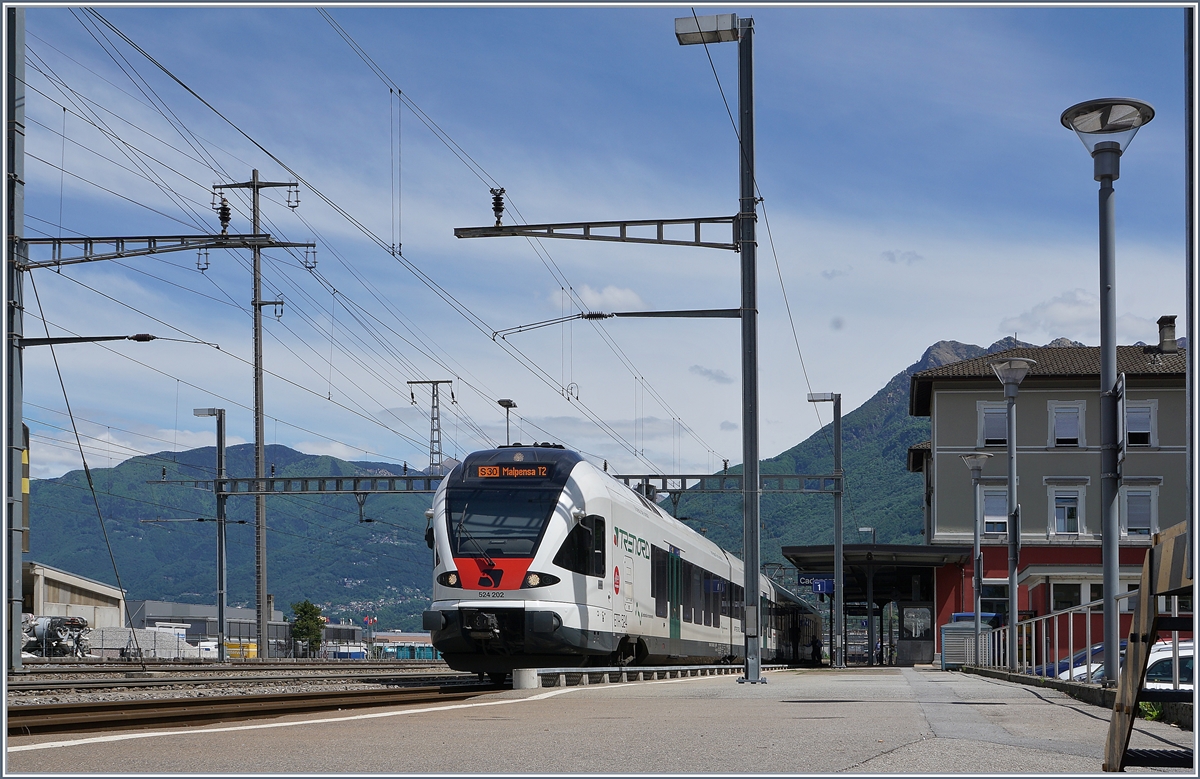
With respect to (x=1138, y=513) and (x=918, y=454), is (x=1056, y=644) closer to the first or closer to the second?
(x=1138, y=513)

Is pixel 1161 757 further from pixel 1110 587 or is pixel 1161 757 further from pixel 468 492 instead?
pixel 468 492

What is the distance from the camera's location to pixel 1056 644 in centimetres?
1600

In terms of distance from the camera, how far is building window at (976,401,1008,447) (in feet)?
177

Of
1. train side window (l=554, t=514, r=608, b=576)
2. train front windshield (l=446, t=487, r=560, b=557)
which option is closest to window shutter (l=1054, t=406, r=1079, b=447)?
train side window (l=554, t=514, r=608, b=576)

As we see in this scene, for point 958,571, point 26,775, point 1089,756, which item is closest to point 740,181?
point 1089,756

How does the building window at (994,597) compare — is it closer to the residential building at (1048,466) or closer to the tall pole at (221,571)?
the residential building at (1048,466)

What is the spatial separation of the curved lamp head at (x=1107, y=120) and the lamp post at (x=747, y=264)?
694 centimetres

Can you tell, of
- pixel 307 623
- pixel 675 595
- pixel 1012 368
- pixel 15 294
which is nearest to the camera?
pixel 15 294

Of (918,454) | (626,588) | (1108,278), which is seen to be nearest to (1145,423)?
(918,454)

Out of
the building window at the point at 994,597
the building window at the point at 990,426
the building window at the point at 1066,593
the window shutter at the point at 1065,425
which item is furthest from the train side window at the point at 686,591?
the window shutter at the point at 1065,425

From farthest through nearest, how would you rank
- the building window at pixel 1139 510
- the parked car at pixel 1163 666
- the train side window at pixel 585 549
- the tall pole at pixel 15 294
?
the building window at pixel 1139 510 → the train side window at pixel 585 549 → the tall pole at pixel 15 294 → the parked car at pixel 1163 666

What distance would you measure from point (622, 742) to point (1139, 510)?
50238mm

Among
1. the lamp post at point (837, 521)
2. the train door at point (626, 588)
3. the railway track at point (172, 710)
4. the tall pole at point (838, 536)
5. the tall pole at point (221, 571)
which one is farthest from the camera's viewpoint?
the tall pole at point (221, 571)

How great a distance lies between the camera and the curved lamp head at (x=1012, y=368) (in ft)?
81.3
